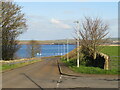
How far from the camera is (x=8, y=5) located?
117 feet

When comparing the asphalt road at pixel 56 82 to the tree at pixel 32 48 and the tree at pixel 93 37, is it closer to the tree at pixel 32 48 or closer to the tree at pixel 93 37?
the tree at pixel 93 37

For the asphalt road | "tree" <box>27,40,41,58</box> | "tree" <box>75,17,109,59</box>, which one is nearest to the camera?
the asphalt road

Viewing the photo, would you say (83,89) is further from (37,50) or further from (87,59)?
(37,50)

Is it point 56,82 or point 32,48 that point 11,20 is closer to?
point 56,82

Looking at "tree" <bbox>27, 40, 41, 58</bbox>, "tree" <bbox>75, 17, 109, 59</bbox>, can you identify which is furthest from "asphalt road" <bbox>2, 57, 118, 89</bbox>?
"tree" <bbox>27, 40, 41, 58</bbox>

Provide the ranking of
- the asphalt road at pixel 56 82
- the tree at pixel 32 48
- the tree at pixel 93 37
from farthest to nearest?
the tree at pixel 32 48 → the tree at pixel 93 37 → the asphalt road at pixel 56 82

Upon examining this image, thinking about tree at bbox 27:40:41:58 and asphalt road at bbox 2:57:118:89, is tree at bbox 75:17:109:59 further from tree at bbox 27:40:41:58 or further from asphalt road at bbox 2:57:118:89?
tree at bbox 27:40:41:58

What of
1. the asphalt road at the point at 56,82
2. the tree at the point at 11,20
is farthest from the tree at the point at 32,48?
the asphalt road at the point at 56,82

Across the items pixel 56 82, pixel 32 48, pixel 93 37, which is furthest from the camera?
pixel 32 48

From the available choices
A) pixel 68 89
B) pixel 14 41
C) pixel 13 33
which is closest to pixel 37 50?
pixel 14 41

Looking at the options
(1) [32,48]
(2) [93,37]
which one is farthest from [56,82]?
(1) [32,48]

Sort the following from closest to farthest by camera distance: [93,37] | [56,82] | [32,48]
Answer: [56,82] < [93,37] < [32,48]

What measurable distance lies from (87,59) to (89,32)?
13.8ft

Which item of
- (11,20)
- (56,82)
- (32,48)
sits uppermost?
(11,20)
